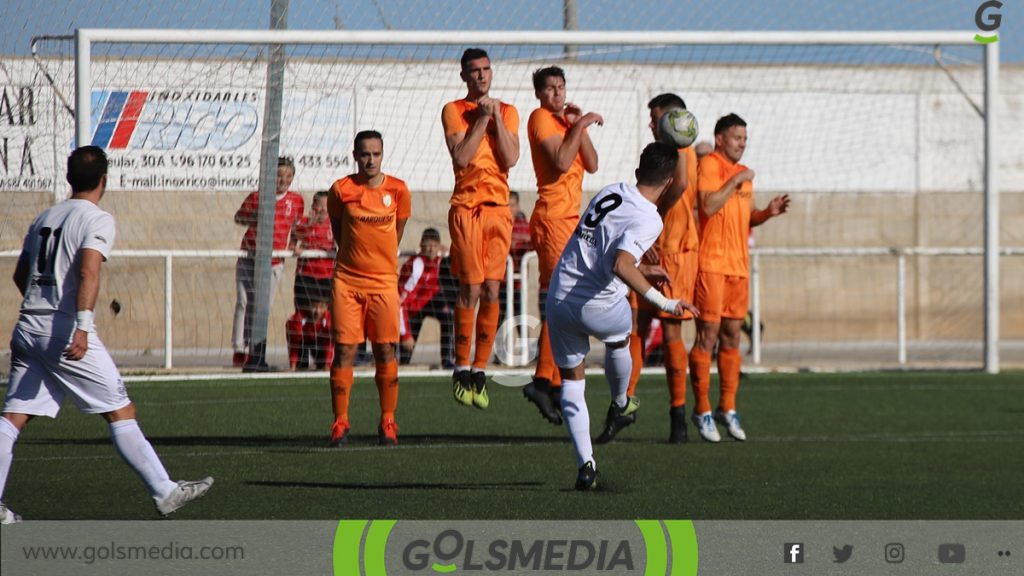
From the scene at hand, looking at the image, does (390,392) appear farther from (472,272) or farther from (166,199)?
(166,199)

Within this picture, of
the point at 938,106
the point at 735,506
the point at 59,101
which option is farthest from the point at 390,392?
the point at 938,106

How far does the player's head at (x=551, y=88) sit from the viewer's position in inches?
429

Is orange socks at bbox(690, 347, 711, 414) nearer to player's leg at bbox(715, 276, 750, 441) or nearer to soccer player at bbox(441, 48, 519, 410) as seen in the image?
player's leg at bbox(715, 276, 750, 441)

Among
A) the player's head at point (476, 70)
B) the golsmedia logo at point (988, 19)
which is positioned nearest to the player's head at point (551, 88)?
the player's head at point (476, 70)

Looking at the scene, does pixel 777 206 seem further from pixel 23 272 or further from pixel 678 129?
pixel 23 272

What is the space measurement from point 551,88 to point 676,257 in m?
1.55

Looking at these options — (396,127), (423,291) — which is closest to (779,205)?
(396,127)

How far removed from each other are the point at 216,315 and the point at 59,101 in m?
2.64

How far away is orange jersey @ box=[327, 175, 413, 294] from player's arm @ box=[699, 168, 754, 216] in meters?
2.24

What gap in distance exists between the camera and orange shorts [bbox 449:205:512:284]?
11016mm

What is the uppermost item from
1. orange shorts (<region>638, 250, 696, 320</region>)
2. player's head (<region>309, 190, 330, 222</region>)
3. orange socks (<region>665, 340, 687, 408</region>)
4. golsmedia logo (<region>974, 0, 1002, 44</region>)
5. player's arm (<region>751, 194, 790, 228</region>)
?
golsmedia logo (<region>974, 0, 1002, 44</region>)

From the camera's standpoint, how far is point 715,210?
1133 cm

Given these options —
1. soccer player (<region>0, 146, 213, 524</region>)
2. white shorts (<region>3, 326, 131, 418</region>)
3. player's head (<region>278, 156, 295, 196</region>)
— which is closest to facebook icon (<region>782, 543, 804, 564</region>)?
soccer player (<region>0, 146, 213, 524</region>)

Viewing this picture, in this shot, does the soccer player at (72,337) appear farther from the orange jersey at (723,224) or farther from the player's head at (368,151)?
the orange jersey at (723,224)
